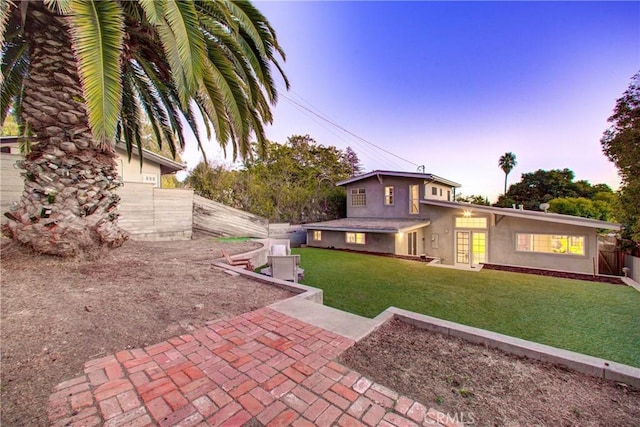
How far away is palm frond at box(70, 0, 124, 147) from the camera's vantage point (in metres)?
3.35

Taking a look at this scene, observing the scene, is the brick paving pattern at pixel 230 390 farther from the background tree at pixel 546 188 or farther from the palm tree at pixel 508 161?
the palm tree at pixel 508 161

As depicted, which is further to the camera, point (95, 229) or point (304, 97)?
point (304, 97)

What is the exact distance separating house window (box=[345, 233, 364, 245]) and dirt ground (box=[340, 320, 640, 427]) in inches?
463

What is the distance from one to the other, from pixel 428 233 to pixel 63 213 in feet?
50.2

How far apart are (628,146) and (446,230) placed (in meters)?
7.40

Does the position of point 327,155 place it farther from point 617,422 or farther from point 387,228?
point 617,422

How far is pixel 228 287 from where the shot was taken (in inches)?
191

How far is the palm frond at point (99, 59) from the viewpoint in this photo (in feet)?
11.0

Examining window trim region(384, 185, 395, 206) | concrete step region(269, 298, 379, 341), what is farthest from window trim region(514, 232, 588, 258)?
concrete step region(269, 298, 379, 341)

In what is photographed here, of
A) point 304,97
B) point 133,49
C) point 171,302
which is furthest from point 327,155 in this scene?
point 171,302

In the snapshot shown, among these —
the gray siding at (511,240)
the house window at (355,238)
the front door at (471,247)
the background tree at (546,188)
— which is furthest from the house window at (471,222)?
the background tree at (546,188)

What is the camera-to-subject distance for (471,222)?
44.0ft

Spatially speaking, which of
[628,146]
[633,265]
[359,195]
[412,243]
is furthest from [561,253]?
[359,195]

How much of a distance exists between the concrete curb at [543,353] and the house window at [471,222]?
1183 centimetres
